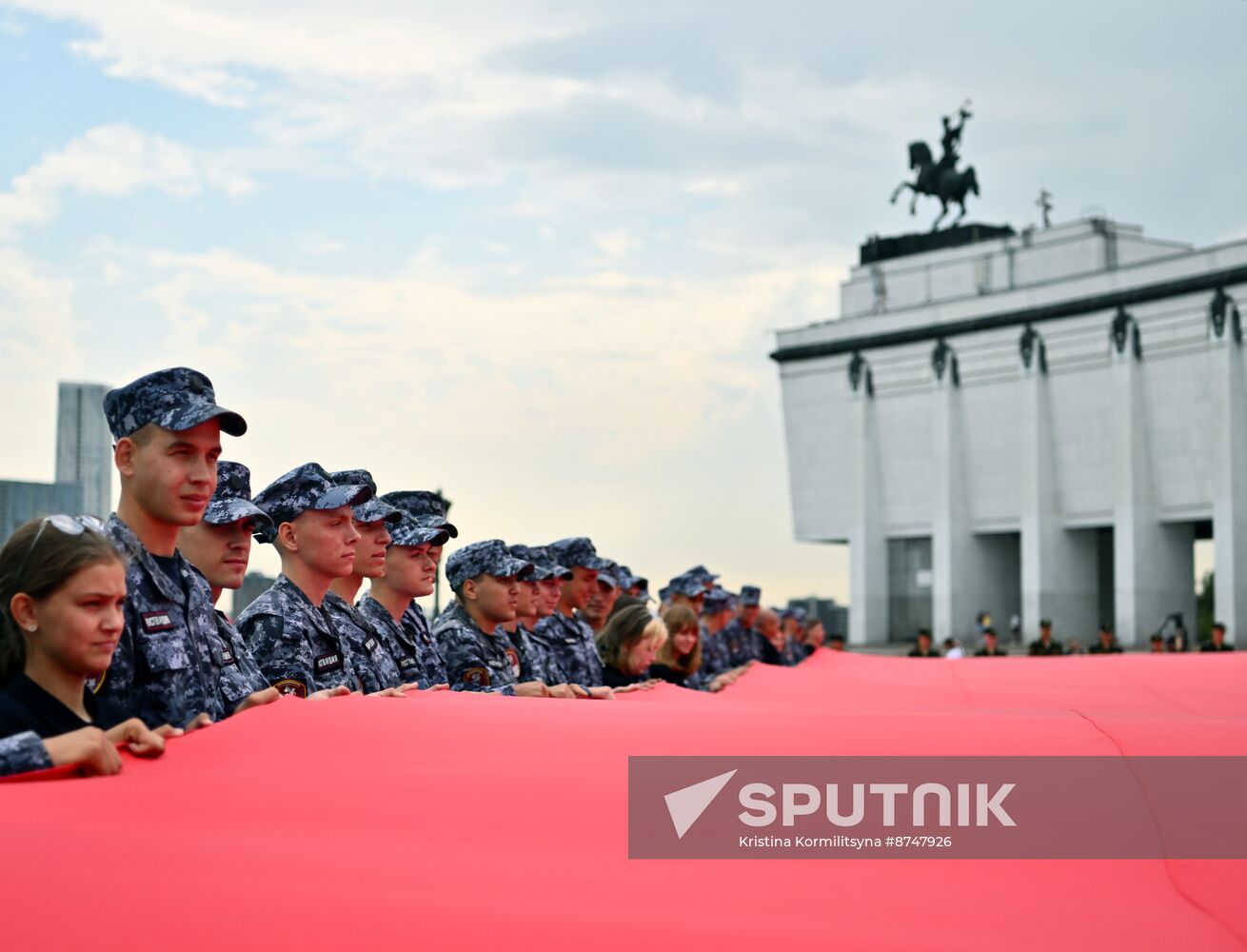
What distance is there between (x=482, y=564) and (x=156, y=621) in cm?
329

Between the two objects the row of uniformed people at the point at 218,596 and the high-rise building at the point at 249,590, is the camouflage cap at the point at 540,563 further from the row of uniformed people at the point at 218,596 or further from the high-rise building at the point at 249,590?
the high-rise building at the point at 249,590

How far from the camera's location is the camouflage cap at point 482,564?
7789 millimetres

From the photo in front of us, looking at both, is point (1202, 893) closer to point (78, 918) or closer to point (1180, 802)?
point (1180, 802)

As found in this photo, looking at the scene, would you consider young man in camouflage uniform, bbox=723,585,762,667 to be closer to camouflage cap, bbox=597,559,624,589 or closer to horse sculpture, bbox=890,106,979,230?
camouflage cap, bbox=597,559,624,589

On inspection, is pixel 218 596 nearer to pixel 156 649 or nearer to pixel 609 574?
pixel 156 649

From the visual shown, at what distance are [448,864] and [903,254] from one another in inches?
2143

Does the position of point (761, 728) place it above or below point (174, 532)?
below

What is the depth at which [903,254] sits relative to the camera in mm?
56156

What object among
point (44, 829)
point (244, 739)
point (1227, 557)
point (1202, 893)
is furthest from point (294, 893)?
point (1227, 557)

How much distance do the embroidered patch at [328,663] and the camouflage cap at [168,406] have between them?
5.14 ft

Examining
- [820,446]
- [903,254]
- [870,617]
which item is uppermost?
[903,254]

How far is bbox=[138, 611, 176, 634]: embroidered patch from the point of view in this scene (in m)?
4.56

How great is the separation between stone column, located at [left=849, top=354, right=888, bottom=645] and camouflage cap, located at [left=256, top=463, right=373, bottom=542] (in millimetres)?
50396

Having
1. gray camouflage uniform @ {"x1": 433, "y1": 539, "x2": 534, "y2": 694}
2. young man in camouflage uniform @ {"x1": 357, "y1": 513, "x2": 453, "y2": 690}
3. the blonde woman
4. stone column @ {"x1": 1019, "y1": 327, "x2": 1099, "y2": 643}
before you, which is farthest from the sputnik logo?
stone column @ {"x1": 1019, "y1": 327, "x2": 1099, "y2": 643}
